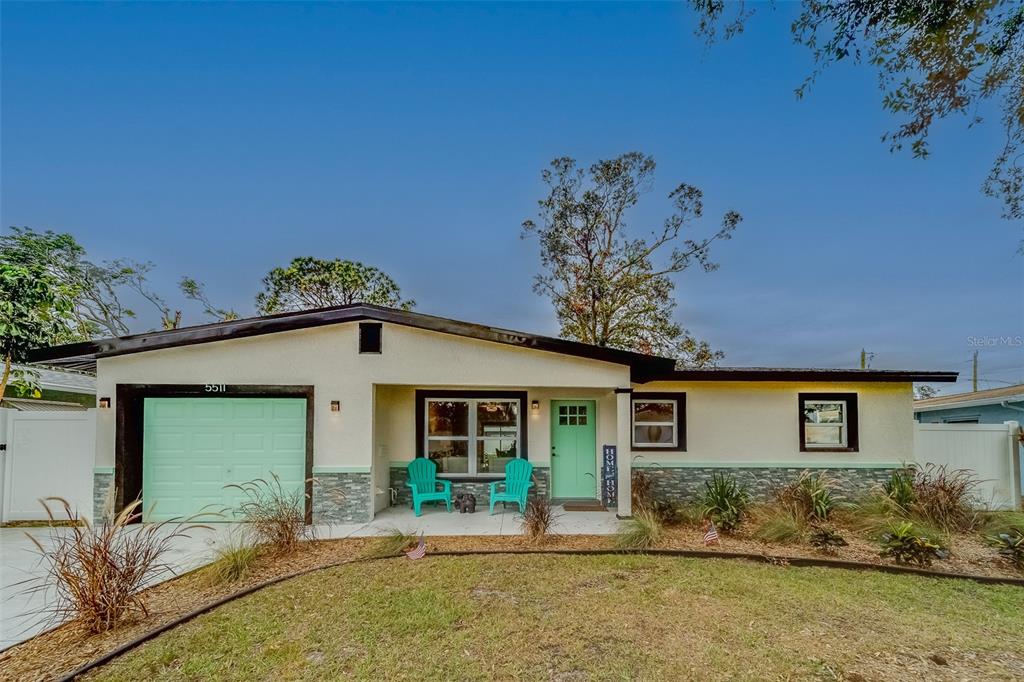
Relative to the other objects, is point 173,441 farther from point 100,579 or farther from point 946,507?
point 946,507

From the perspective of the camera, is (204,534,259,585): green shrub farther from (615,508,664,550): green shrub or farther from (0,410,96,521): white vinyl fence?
(615,508,664,550): green shrub

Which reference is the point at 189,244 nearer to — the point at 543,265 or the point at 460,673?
the point at 543,265

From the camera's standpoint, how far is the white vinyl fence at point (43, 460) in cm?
759

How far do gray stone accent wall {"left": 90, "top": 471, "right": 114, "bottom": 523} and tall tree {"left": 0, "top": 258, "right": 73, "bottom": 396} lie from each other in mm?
2166

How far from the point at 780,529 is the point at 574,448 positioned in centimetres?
392

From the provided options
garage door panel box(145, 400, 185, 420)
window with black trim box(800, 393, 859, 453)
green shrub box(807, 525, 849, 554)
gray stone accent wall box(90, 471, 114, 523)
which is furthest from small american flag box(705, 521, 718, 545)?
gray stone accent wall box(90, 471, 114, 523)

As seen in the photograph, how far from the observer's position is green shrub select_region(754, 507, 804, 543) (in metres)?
6.73

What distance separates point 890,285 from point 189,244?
27754 mm

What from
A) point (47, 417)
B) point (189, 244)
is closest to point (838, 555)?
point (47, 417)

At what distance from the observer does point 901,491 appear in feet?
26.2

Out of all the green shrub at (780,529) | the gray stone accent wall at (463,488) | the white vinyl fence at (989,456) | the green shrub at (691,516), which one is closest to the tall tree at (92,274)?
the gray stone accent wall at (463,488)

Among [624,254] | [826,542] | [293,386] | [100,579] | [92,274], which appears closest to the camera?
[100,579]

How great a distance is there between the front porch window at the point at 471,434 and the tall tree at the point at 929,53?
6972 mm

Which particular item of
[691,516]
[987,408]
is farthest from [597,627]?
[987,408]
